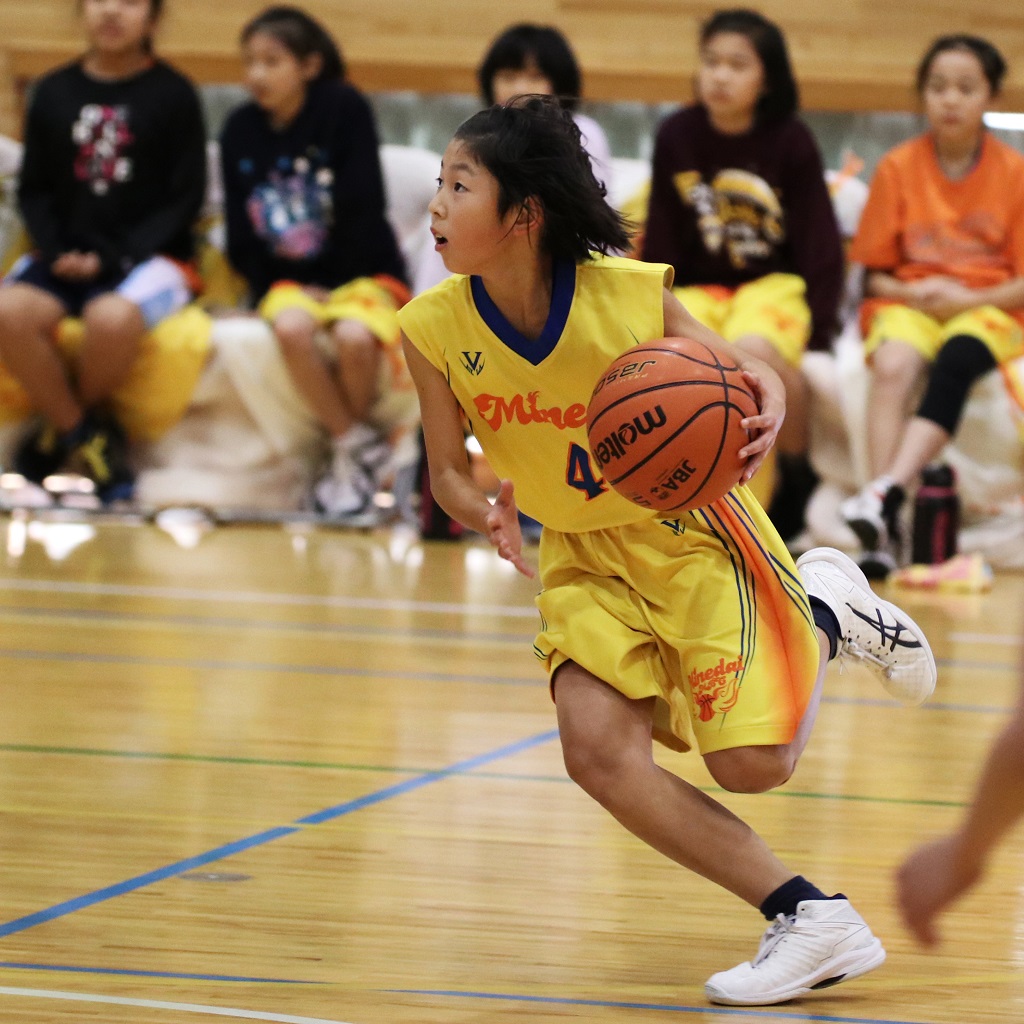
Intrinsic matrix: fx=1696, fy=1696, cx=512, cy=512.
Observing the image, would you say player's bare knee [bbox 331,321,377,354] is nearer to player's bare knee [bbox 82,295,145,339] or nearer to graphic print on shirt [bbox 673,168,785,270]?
player's bare knee [bbox 82,295,145,339]

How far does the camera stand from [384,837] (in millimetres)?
2285

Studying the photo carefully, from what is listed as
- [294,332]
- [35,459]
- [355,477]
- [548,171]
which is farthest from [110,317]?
[548,171]

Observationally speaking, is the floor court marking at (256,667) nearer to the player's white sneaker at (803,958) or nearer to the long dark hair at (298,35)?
the player's white sneaker at (803,958)

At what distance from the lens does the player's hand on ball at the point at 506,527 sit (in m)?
1.94

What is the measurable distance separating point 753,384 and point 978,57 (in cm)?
403

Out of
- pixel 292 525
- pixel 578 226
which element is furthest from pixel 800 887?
pixel 292 525

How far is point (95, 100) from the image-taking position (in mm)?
6270

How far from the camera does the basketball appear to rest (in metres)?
1.91

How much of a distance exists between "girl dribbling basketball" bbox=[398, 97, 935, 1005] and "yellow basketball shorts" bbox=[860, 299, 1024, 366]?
3459 millimetres

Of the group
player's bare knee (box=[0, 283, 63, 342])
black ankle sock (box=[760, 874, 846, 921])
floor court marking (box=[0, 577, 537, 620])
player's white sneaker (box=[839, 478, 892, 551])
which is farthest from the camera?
player's bare knee (box=[0, 283, 63, 342])

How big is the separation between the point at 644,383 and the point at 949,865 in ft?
2.69

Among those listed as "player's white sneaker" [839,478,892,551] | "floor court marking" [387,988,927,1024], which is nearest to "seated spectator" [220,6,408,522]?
"player's white sneaker" [839,478,892,551]

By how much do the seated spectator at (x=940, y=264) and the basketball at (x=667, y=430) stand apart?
345 cm

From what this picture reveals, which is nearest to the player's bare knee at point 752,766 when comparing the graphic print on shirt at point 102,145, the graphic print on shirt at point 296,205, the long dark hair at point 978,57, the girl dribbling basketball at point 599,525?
the girl dribbling basketball at point 599,525
